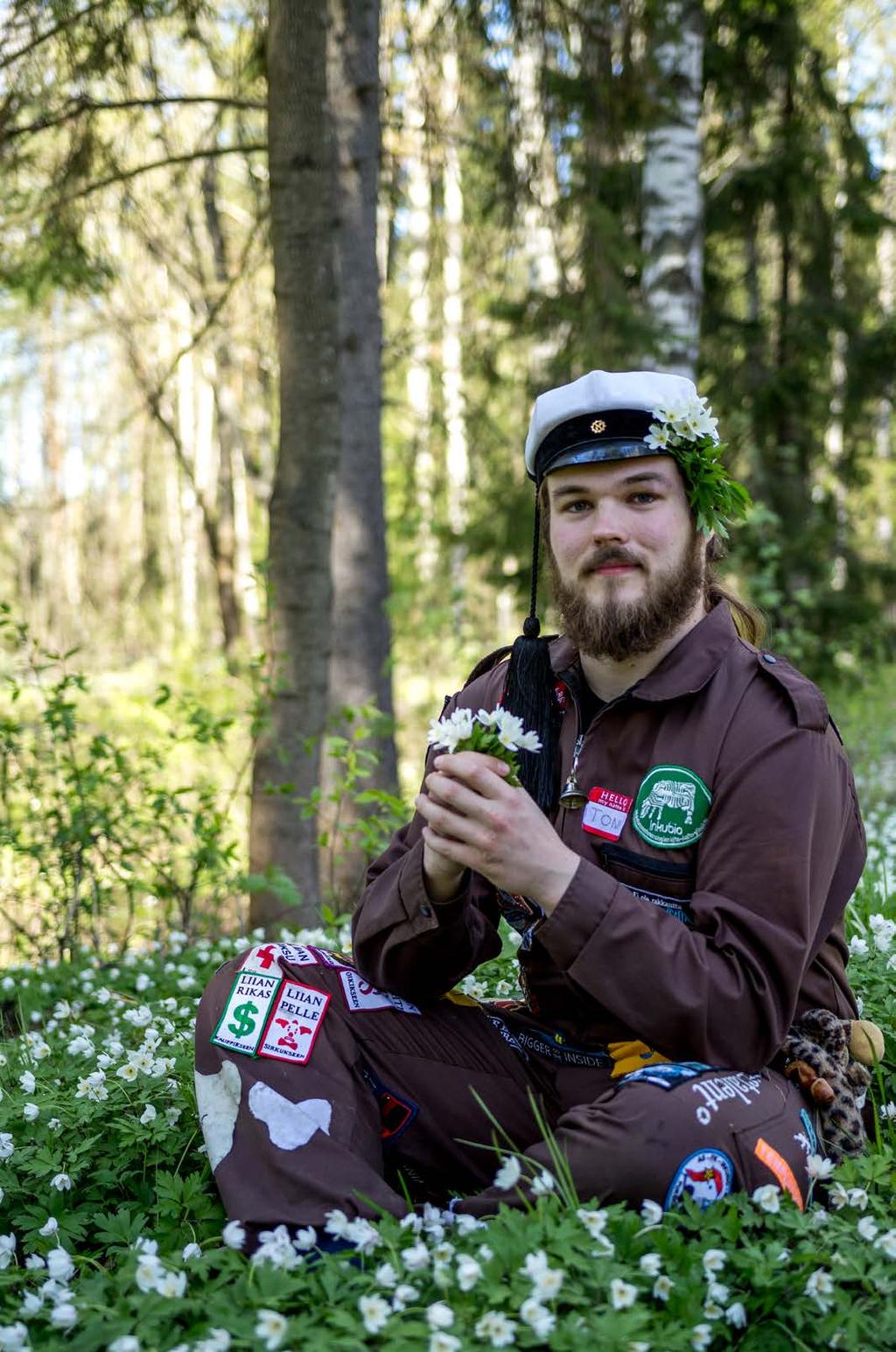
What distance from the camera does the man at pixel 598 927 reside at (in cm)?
248

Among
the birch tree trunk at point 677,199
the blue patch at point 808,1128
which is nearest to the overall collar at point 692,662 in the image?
the blue patch at point 808,1128

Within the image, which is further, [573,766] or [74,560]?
[74,560]

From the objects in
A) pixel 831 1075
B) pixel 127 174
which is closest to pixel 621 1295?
pixel 831 1075

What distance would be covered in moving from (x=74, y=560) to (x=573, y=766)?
91.9 ft

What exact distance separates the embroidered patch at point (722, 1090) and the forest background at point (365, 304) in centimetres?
250

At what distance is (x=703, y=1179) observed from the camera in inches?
95.5

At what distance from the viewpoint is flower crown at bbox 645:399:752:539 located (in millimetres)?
2926

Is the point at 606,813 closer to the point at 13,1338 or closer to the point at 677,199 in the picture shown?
the point at 13,1338

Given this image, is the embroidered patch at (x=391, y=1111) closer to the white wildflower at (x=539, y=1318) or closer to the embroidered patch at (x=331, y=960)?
the embroidered patch at (x=331, y=960)

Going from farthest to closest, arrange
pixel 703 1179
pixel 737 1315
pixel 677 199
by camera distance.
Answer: pixel 677 199 < pixel 703 1179 < pixel 737 1315

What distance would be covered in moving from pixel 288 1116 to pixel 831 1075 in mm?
1180

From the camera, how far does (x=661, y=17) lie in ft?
22.6

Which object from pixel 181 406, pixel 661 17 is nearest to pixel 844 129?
pixel 661 17

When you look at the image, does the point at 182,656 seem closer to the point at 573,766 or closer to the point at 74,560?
the point at 573,766
